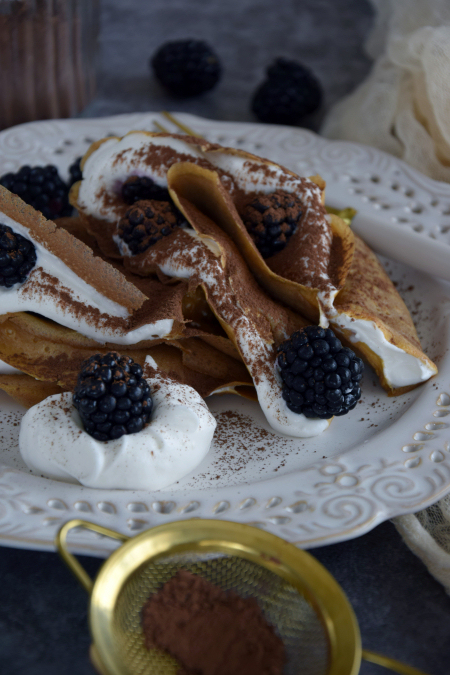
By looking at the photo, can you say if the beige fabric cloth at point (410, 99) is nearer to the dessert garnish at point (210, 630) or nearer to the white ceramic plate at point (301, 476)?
the white ceramic plate at point (301, 476)

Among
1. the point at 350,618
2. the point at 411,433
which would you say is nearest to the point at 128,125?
the point at 411,433

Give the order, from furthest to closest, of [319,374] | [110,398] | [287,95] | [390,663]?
[287,95]
[319,374]
[110,398]
[390,663]

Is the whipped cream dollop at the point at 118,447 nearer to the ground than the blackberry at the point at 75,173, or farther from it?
nearer to the ground

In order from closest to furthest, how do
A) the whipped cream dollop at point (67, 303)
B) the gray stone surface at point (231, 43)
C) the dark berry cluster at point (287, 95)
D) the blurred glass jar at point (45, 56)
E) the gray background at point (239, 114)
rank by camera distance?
the gray background at point (239, 114) < the whipped cream dollop at point (67, 303) < the blurred glass jar at point (45, 56) < the dark berry cluster at point (287, 95) < the gray stone surface at point (231, 43)

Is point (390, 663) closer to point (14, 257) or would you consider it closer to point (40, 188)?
point (14, 257)

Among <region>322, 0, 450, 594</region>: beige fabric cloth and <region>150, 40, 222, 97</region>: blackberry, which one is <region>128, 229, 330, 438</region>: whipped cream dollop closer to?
<region>322, 0, 450, 594</region>: beige fabric cloth

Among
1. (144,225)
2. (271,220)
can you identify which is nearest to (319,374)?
(271,220)

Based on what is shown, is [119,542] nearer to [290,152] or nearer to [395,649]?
[395,649]

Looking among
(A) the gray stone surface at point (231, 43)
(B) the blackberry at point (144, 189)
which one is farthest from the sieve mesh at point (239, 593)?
(A) the gray stone surface at point (231, 43)
